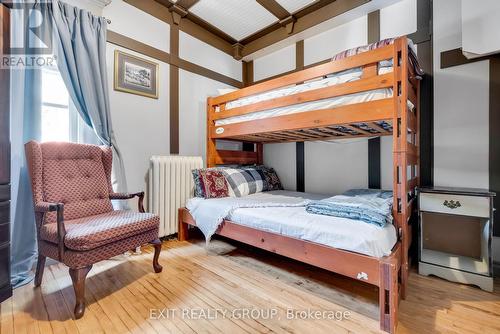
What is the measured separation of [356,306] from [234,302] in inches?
30.5

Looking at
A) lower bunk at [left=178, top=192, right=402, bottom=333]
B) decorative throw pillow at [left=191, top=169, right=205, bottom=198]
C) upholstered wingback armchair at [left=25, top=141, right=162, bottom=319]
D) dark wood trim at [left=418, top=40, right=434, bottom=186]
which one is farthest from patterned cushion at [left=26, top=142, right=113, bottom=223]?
dark wood trim at [left=418, top=40, right=434, bottom=186]

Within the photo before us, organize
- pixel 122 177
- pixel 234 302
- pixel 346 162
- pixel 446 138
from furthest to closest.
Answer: pixel 346 162
pixel 122 177
pixel 446 138
pixel 234 302

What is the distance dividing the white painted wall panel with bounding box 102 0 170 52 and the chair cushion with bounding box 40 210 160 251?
1.91 metres

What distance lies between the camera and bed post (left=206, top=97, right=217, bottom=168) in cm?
298

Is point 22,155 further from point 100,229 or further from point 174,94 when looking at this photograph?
point 174,94

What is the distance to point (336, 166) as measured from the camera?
2.88 m

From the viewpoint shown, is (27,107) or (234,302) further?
(27,107)

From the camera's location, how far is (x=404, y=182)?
1.55 m

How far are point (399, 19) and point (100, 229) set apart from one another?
131 inches

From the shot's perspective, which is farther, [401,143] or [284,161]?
[284,161]

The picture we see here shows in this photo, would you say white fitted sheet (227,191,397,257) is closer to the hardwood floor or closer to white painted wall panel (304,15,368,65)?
the hardwood floor

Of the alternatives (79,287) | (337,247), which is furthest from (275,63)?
(79,287)

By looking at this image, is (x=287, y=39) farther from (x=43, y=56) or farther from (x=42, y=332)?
(x=42, y=332)

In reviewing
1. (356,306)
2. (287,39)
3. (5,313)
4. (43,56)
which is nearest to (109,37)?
(43,56)
